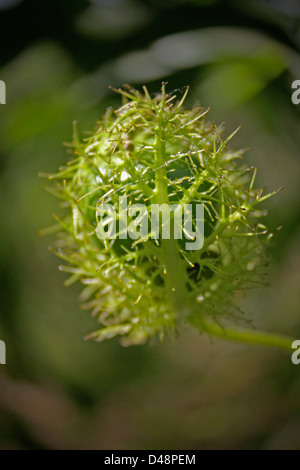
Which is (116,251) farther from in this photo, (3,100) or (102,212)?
(3,100)

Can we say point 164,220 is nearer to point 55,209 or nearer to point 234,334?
point 234,334

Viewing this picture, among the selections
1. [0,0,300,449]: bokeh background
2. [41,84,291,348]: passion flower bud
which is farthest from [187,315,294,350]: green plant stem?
[0,0,300,449]: bokeh background

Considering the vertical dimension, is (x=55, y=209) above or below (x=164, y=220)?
above

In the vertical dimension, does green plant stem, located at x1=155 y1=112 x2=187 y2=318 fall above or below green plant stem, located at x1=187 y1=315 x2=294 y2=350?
above

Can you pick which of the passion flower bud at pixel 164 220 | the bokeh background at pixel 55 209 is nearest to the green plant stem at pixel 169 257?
the passion flower bud at pixel 164 220

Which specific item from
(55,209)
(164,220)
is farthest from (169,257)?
(55,209)

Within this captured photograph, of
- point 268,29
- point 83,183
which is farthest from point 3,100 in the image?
point 268,29

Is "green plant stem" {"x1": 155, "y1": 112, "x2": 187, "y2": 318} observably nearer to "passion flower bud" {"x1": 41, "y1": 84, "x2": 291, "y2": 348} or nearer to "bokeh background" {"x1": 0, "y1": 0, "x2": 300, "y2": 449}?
"passion flower bud" {"x1": 41, "y1": 84, "x2": 291, "y2": 348}
